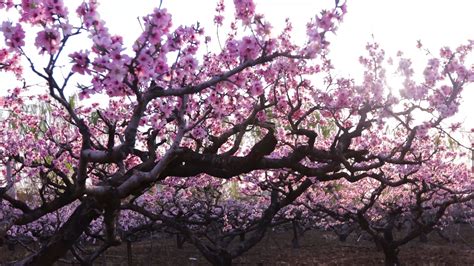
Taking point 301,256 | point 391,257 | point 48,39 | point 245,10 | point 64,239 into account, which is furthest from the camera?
point 301,256

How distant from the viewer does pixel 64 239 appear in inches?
259

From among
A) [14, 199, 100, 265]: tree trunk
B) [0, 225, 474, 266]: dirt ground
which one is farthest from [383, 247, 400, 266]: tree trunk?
[14, 199, 100, 265]: tree trunk

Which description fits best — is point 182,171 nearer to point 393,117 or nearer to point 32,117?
point 393,117

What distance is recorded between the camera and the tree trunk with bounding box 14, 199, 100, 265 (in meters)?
6.50

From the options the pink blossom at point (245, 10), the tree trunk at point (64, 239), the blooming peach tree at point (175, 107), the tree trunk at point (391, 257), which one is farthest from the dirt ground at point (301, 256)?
the pink blossom at point (245, 10)

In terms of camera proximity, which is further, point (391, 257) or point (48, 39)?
point (391, 257)

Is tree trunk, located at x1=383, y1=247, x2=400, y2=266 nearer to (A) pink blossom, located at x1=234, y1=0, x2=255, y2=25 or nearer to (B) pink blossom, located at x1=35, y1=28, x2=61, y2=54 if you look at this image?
(A) pink blossom, located at x1=234, y1=0, x2=255, y2=25

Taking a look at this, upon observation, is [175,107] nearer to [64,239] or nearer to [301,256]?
[64,239]

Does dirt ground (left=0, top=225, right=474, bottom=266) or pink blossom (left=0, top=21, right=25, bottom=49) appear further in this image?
dirt ground (left=0, top=225, right=474, bottom=266)

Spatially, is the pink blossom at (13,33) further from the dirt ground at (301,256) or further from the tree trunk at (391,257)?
the dirt ground at (301,256)

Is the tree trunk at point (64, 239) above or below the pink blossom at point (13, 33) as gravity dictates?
below

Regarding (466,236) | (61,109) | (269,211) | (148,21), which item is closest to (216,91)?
(148,21)

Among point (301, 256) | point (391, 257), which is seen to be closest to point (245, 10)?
point (391, 257)

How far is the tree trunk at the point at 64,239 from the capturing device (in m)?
6.50
